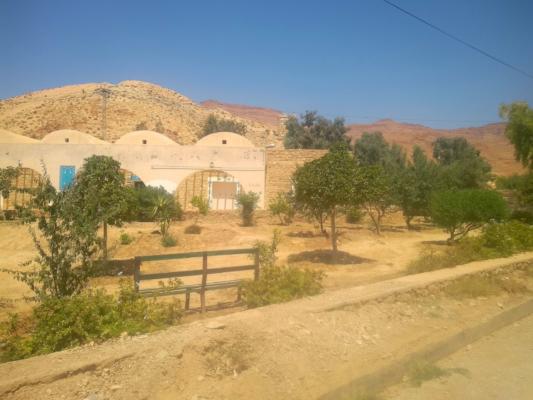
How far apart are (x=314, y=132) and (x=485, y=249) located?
3670 cm

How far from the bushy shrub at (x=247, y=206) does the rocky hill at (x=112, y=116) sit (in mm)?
33185

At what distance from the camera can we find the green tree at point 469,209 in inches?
614

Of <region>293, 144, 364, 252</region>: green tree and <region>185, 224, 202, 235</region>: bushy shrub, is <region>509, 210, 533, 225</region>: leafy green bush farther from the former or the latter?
<region>185, 224, 202, 235</region>: bushy shrub

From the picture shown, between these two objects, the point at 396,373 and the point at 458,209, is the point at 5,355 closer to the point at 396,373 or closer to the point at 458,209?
the point at 396,373

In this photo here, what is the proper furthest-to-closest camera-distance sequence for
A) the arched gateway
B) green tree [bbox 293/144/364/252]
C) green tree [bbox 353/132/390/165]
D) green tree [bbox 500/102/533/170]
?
green tree [bbox 353/132/390/165] → green tree [bbox 500/102/533/170] → the arched gateway → green tree [bbox 293/144/364/252]

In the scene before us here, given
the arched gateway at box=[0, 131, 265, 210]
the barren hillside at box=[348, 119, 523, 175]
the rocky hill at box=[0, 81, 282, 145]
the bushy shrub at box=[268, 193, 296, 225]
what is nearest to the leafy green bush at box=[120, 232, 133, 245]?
the bushy shrub at box=[268, 193, 296, 225]

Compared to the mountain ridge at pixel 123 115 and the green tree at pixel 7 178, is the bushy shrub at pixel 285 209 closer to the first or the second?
the green tree at pixel 7 178

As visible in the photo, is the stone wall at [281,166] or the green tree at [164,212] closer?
the green tree at [164,212]

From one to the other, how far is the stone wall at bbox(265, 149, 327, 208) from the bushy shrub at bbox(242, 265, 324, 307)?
19.4 meters

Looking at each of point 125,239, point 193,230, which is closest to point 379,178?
point 193,230

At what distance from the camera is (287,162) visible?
86.3ft

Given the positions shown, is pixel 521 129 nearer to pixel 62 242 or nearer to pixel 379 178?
pixel 379 178

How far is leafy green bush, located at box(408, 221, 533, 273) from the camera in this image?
971 centimetres

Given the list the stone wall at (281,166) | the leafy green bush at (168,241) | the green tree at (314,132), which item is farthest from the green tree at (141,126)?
the leafy green bush at (168,241)
